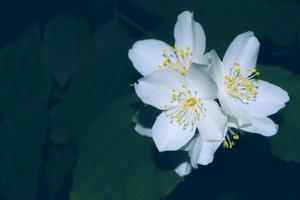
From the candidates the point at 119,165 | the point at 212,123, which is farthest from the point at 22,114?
the point at 212,123

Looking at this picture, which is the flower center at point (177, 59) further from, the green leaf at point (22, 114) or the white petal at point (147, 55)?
the green leaf at point (22, 114)

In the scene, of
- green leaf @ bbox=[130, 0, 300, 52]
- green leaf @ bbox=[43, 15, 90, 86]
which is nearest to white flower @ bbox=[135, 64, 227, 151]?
green leaf @ bbox=[130, 0, 300, 52]

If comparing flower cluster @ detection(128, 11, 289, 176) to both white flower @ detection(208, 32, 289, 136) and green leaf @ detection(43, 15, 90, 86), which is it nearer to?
white flower @ detection(208, 32, 289, 136)

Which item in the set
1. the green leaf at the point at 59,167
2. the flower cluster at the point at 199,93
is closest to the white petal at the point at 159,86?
the flower cluster at the point at 199,93

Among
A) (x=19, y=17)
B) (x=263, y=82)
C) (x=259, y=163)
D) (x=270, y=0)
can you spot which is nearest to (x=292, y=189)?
(x=259, y=163)

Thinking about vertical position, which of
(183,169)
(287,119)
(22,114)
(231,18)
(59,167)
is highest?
(231,18)

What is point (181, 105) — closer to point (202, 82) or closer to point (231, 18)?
point (202, 82)

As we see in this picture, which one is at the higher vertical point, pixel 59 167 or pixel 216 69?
pixel 216 69
